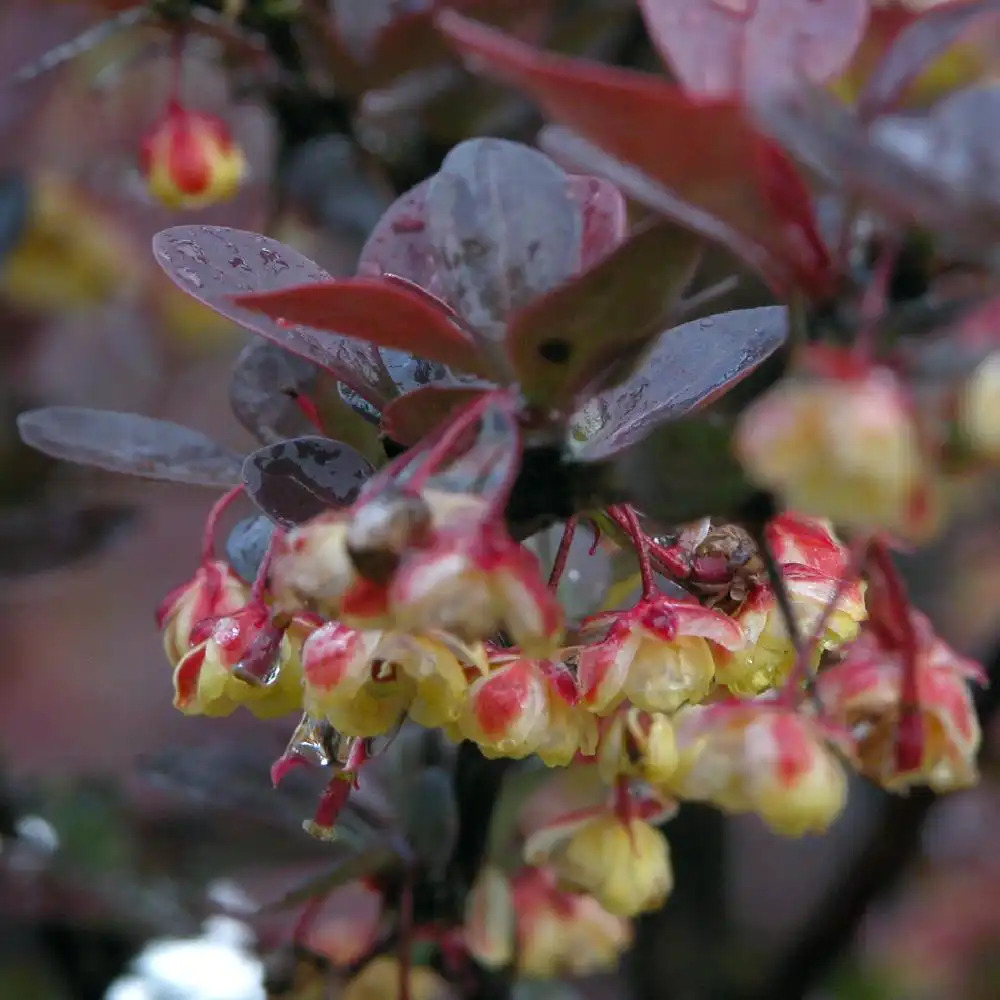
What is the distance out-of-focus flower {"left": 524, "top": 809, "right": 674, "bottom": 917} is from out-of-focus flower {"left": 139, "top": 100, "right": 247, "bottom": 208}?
0.68 m

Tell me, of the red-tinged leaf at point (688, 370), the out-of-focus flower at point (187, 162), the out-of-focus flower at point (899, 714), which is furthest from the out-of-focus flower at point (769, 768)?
the out-of-focus flower at point (187, 162)

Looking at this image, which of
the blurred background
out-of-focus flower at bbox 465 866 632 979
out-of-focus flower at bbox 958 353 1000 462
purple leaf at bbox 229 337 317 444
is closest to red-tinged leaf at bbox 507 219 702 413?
out-of-focus flower at bbox 958 353 1000 462

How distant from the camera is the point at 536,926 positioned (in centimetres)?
95

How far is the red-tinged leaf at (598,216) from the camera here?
0.63 meters

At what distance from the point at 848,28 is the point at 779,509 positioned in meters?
0.20

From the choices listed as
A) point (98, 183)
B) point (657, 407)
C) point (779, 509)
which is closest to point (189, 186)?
point (657, 407)

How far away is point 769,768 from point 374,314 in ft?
0.77

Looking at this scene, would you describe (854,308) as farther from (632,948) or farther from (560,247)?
(632,948)

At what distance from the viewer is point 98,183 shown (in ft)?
6.89

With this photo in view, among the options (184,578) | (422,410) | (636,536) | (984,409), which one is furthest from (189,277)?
(184,578)

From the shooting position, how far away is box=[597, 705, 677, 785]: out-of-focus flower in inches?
25.6

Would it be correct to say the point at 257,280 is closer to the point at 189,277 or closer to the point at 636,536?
the point at 189,277

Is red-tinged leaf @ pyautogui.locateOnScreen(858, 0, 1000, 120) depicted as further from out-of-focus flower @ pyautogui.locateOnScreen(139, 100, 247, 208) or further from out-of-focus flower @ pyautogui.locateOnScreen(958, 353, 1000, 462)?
out-of-focus flower @ pyautogui.locateOnScreen(139, 100, 247, 208)

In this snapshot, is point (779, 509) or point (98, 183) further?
point (98, 183)
